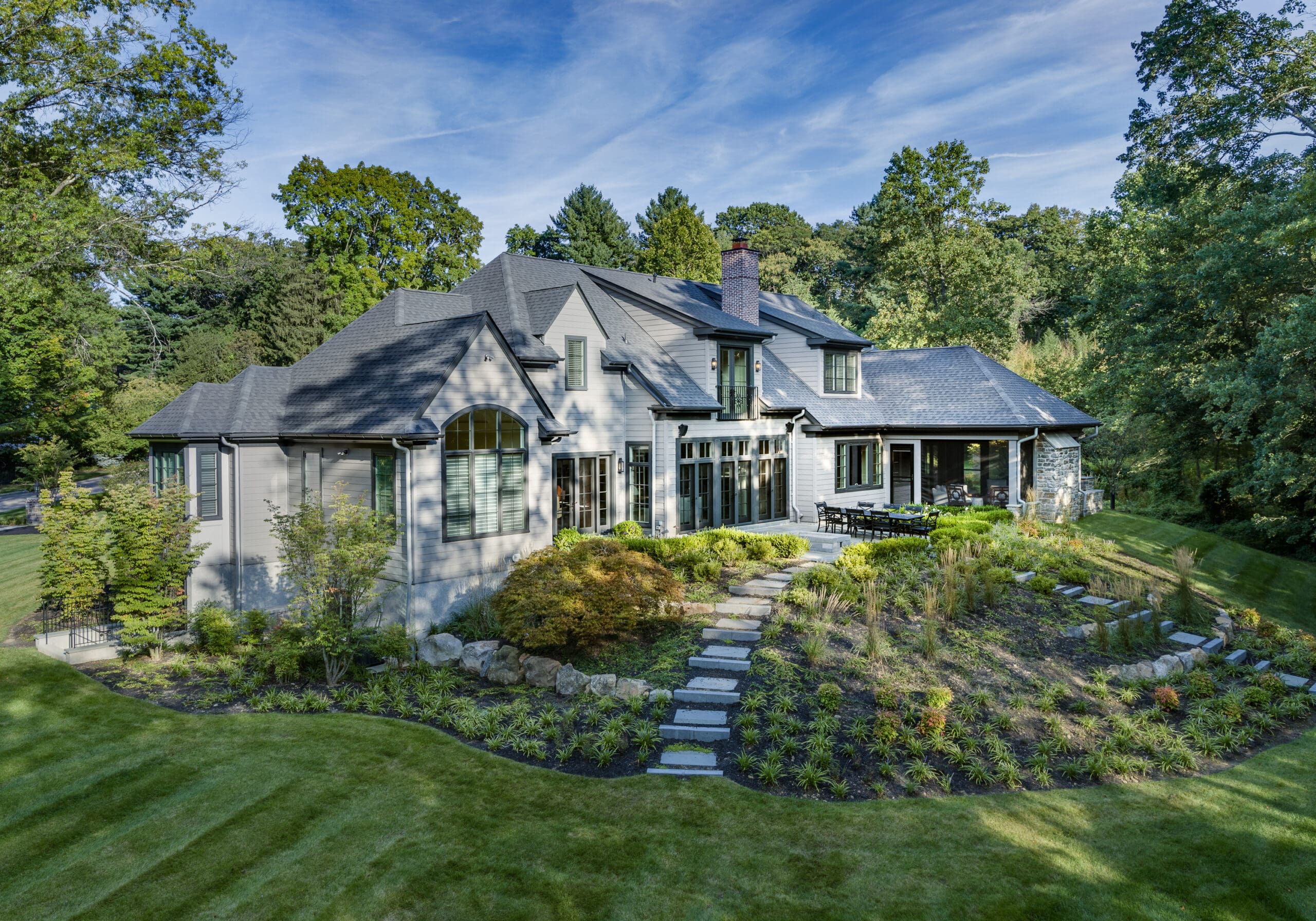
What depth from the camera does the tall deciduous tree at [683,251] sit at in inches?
1913

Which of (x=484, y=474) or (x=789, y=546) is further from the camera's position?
(x=789, y=546)

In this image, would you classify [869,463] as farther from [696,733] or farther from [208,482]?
[208,482]

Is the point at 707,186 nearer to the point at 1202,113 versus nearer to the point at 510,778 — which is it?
the point at 1202,113

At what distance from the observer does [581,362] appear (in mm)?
18688

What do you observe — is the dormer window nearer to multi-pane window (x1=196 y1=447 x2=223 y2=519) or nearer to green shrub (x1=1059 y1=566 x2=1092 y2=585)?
green shrub (x1=1059 y1=566 x2=1092 y2=585)

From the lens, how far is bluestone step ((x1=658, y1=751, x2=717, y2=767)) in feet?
28.5

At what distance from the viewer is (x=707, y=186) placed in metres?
52.1

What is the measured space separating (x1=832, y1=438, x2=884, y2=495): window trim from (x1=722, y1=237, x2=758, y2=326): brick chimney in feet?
16.0

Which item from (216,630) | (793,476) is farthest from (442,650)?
(793,476)

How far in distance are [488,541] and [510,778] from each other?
288 inches

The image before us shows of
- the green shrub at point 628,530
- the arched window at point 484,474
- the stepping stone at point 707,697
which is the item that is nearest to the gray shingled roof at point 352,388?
the arched window at point 484,474

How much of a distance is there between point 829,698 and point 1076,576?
9.30 m

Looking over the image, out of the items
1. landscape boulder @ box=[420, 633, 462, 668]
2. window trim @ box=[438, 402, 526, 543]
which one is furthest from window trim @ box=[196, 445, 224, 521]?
Answer: landscape boulder @ box=[420, 633, 462, 668]

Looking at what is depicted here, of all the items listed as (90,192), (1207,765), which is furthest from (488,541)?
(90,192)
